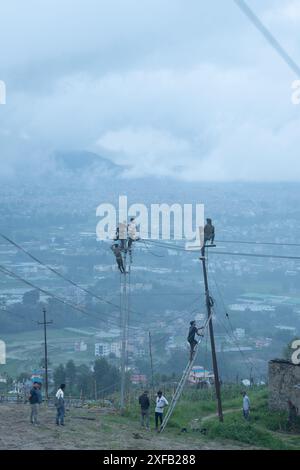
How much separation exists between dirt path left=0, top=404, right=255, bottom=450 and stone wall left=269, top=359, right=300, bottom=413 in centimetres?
471

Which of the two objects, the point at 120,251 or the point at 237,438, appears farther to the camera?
the point at 120,251

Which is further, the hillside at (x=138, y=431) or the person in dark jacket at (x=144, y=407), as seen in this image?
the person in dark jacket at (x=144, y=407)

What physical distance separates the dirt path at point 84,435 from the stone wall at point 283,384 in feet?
15.5

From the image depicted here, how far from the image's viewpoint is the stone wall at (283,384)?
28156 millimetres

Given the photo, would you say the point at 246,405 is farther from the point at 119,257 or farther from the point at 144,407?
the point at 119,257

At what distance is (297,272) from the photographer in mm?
147750

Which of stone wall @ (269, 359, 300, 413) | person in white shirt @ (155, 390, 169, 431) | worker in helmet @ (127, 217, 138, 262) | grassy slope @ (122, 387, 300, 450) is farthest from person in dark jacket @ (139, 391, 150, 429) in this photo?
worker in helmet @ (127, 217, 138, 262)

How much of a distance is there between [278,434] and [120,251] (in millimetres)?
8810

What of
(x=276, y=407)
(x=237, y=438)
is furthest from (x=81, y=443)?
(x=276, y=407)

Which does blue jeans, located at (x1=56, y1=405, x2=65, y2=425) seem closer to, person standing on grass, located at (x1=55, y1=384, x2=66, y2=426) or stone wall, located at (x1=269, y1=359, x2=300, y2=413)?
person standing on grass, located at (x1=55, y1=384, x2=66, y2=426)

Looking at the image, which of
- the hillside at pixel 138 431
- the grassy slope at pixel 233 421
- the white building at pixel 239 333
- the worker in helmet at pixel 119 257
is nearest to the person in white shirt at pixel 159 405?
the hillside at pixel 138 431

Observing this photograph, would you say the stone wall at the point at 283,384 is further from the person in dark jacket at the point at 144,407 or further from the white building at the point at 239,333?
the white building at the point at 239,333

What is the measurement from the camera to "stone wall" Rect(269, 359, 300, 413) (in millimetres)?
28156
